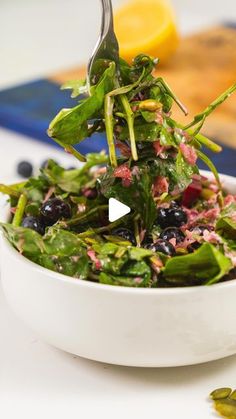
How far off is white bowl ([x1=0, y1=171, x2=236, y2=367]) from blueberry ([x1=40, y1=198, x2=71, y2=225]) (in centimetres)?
11

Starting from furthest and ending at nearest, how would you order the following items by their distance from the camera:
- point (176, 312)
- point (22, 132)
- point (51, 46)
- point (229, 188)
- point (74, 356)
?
point (51, 46), point (22, 132), point (229, 188), point (74, 356), point (176, 312)

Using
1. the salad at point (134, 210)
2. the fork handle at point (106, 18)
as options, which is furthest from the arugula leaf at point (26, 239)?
the fork handle at point (106, 18)

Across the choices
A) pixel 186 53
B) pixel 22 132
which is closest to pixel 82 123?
pixel 22 132

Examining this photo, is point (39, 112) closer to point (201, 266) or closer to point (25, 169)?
point (25, 169)

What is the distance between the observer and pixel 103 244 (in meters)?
1.15

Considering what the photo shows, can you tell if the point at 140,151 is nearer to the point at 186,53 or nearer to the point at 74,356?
the point at 74,356

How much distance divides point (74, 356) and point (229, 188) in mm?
363

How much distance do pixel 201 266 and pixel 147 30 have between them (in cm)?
159

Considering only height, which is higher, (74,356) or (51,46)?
(51,46)

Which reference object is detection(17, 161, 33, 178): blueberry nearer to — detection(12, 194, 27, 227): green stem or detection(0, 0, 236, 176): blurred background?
detection(0, 0, 236, 176): blurred background

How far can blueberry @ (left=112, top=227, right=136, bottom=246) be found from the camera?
1.19m

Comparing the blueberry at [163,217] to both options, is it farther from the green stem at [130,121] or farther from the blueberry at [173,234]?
the green stem at [130,121]

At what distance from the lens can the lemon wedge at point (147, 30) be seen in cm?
248

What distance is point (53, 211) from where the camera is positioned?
1.26 metres
